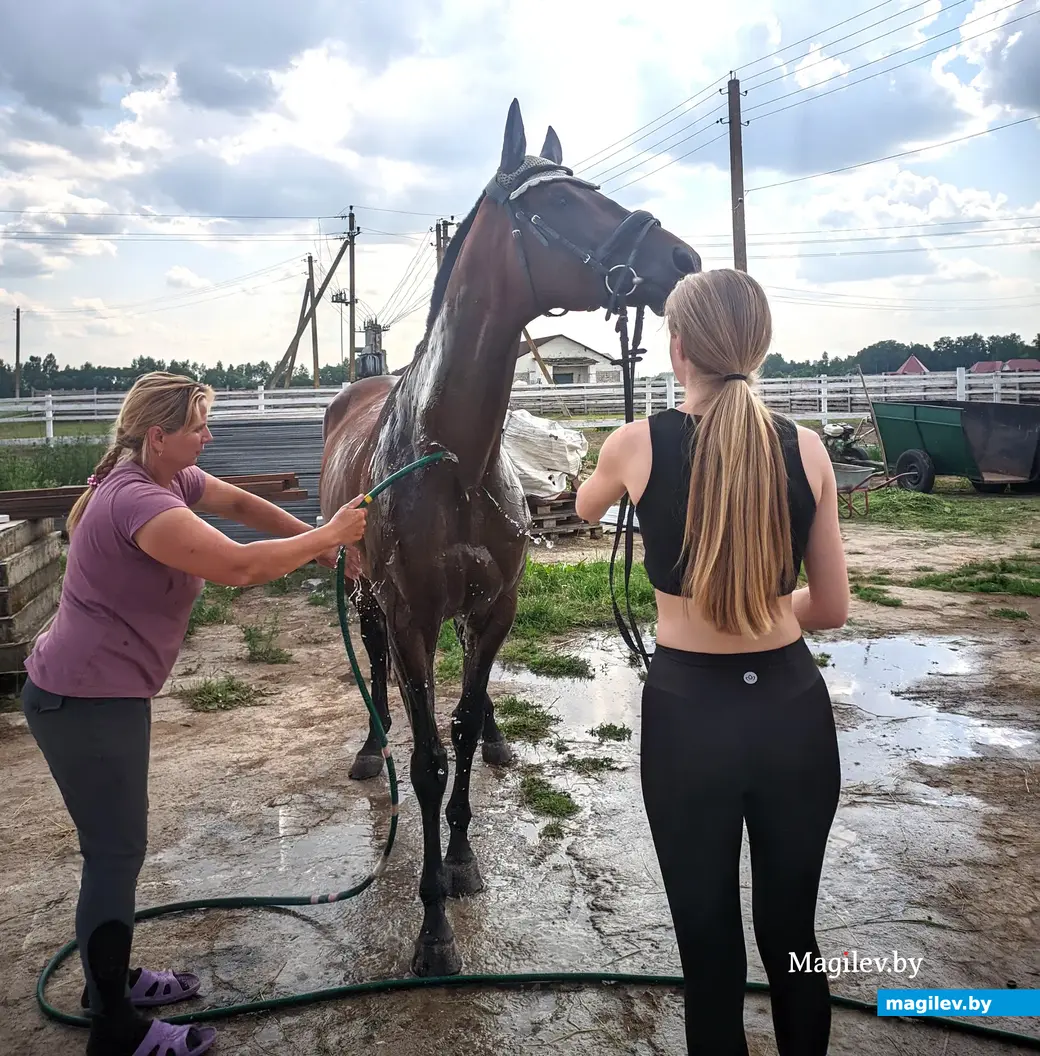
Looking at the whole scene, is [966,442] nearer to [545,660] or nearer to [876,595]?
[876,595]

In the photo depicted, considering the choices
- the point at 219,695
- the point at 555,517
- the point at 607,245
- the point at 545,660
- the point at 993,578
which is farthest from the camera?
the point at 555,517

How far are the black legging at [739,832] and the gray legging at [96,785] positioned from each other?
1.38 metres

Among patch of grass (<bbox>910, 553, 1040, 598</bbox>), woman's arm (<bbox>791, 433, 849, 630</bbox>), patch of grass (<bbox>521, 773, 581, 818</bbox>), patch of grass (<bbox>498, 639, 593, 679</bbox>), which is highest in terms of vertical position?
woman's arm (<bbox>791, 433, 849, 630</bbox>)

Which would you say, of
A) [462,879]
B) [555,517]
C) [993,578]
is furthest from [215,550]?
[555,517]

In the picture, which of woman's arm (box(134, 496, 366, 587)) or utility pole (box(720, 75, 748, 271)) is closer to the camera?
woman's arm (box(134, 496, 366, 587))

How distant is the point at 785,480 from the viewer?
1.59m

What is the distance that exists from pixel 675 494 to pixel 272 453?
917cm

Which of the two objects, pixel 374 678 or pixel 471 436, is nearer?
pixel 471 436

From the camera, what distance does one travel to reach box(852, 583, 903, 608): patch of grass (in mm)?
6895

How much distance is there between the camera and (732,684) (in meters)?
1.63

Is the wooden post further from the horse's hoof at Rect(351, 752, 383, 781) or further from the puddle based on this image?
the horse's hoof at Rect(351, 752, 383, 781)

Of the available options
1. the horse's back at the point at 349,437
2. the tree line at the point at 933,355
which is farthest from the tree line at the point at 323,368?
the horse's back at the point at 349,437

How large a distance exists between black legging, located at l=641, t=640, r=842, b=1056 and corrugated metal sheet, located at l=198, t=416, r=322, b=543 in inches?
345

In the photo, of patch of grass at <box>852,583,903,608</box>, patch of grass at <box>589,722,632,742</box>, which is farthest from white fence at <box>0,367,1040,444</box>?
patch of grass at <box>589,722,632,742</box>
